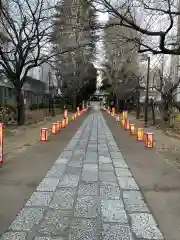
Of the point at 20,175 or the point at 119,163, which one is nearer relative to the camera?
the point at 20,175

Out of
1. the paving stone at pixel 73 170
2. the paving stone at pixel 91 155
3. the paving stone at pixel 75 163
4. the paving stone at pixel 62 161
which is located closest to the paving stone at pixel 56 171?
the paving stone at pixel 73 170

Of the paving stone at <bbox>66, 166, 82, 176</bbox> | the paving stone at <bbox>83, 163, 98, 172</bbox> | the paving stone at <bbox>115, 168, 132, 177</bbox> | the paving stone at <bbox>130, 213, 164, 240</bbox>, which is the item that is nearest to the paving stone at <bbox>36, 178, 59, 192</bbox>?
the paving stone at <bbox>66, 166, 82, 176</bbox>

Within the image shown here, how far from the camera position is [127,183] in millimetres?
7012

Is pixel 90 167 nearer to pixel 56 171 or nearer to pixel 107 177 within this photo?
pixel 56 171

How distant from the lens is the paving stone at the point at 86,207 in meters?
4.92

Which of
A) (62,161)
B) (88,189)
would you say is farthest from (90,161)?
(88,189)

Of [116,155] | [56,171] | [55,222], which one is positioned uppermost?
[55,222]

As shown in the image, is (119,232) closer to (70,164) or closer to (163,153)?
(70,164)

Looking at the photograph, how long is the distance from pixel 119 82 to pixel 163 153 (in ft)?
145

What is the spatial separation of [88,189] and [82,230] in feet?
6.97

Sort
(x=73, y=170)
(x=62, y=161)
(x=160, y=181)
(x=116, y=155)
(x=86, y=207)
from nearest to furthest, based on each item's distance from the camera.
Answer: (x=86, y=207)
(x=160, y=181)
(x=73, y=170)
(x=62, y=161)
(x=116, y=155)

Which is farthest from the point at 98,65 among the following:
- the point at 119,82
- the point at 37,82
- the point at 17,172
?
the point at 17,172

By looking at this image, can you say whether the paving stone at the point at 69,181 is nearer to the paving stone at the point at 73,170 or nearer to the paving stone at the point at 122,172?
the paving stone at the point at 73,170

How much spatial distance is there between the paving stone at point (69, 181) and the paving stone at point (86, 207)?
950 mm
